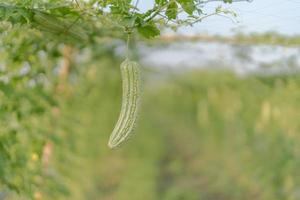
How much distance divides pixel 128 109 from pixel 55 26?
1.64 ft

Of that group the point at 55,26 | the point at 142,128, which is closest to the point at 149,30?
the point at 55,26

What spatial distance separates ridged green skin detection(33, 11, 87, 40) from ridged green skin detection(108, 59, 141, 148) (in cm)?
37

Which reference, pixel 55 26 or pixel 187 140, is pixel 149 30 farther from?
pixel 187 140

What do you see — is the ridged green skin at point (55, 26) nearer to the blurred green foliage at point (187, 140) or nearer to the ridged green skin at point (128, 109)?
the ridged green skin at point (128, 109)

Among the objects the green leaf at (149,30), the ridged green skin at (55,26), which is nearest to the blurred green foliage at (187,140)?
the ridged green skin at (55,26)

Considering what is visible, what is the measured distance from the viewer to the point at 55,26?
78.1 inches

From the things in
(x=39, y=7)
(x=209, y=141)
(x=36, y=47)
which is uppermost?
(x=39, y=7)

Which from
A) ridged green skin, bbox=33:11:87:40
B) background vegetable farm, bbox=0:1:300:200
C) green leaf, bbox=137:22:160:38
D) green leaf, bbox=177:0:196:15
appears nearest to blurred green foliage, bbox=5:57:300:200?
background vegetable farm, bbox=0:1:300:200

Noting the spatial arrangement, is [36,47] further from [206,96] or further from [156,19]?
[206,96]

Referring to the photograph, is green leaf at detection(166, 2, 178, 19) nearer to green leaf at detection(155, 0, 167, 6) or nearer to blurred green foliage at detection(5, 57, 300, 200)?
green leaf at detection(155, 0, 167, 6)

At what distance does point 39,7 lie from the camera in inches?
72.5

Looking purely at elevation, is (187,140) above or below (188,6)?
below

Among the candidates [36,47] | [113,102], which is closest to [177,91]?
[113,102]

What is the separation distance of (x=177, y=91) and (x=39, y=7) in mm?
4186
